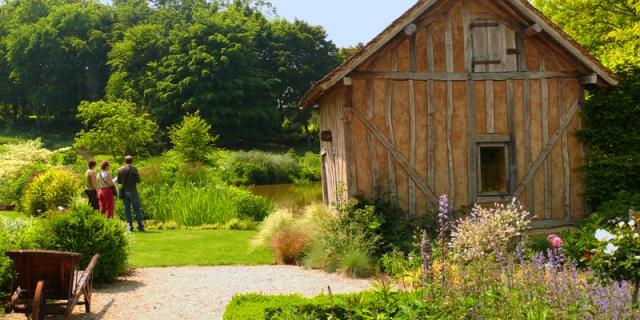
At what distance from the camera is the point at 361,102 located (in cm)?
1217

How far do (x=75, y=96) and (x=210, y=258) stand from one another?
183 ft

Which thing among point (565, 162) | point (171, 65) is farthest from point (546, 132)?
point (171, 65)

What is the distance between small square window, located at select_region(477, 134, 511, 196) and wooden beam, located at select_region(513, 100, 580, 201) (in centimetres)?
28

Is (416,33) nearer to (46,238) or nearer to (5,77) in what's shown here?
(46,238)

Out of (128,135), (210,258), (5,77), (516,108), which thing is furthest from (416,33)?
(5,77)

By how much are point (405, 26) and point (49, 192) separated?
36.6ft

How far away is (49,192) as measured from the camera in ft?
58.2

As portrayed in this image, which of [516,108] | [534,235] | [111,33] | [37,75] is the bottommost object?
[534,235]

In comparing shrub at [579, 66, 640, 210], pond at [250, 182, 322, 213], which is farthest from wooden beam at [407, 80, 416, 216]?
pond at [250, 182, 322, 213]

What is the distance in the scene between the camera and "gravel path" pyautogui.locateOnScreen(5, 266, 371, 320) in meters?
8.02

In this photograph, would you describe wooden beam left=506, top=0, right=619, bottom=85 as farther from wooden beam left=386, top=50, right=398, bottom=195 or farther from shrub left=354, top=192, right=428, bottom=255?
shrub left=354, top=192, right=428, bottom=255

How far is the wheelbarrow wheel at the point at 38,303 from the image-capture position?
22.2ft

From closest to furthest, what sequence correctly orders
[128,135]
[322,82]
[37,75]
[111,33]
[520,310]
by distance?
[520,310] → [322,82] → [128,135] → [37,75] → [111,33]

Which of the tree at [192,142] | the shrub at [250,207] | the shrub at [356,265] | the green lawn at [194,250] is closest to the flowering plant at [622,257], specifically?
the shrub at [356,265]
